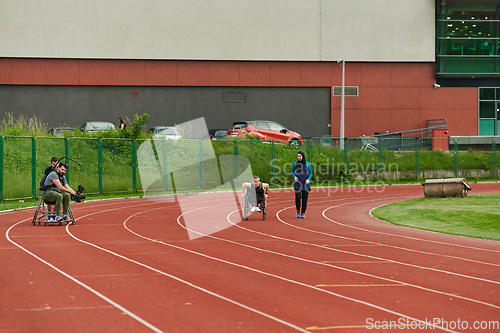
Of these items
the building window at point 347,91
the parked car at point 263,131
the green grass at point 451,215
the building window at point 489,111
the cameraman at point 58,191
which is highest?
the building window at point 347,91

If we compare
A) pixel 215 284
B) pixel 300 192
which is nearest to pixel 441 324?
pixel 215 284

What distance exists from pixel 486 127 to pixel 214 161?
2660 cm

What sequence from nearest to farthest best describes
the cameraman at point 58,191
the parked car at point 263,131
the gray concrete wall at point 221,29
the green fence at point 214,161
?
the cameraman at point 58,191, the green fence at point 214,161, the parked car at point 263,131, the gray concrete wall at point 221,29

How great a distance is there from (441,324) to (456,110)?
139 ft

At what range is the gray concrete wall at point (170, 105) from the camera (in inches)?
1673

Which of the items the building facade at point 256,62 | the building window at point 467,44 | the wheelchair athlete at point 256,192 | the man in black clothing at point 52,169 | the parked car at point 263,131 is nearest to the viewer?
the man in black clothing at point 52,169

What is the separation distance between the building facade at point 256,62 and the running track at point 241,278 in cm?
→ 2917

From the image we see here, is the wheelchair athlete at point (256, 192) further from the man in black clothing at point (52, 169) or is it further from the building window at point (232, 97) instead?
the building window at point (232, 97)

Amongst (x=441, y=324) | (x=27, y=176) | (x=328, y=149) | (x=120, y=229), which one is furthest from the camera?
(x=328, y=149)

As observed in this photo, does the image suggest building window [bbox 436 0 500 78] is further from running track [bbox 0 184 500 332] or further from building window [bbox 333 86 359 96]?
running track [bbox 0 184 500 332]

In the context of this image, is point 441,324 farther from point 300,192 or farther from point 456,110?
point 456,110

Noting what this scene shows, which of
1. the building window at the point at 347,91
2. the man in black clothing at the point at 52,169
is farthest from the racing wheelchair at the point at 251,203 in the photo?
the building window at the point at 347,91

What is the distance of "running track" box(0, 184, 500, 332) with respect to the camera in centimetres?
611

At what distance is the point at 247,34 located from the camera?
43500 millimetres
